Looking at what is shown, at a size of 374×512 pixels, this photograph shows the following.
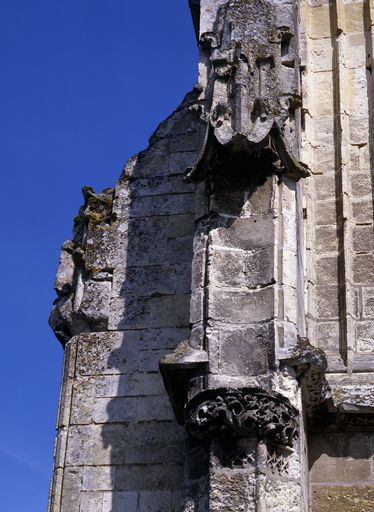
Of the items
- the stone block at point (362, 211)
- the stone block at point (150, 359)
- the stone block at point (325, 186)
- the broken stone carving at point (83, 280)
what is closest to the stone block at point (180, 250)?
the broken stone carving at point (83, 280)

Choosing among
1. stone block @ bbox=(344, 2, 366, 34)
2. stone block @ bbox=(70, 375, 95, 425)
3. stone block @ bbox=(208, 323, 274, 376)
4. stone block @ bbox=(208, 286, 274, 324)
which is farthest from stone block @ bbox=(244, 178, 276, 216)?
stone block @ bbox=(344, 2, 366, 34)

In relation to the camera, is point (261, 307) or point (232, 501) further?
point (261, 307)

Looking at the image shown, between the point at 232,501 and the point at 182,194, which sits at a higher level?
the point at 182,194

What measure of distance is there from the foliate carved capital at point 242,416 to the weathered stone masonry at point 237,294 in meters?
0.01

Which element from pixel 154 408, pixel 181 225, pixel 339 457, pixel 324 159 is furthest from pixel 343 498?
pixel 324 159

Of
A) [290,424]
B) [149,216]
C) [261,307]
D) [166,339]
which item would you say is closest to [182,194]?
[149,216]

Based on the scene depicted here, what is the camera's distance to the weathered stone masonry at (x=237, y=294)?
7746mm

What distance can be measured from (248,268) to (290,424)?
3.81 feet

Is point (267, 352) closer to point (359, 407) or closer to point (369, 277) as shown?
point (359, 407)

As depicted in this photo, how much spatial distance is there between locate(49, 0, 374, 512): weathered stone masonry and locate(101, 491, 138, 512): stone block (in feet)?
0.04

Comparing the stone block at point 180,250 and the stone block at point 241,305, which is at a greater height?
the stone block at point 180,250

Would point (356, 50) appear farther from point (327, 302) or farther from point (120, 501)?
point (120, 501)

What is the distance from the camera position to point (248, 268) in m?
8.33

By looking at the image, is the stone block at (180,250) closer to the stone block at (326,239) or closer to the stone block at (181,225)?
the stone block at (181,225)
